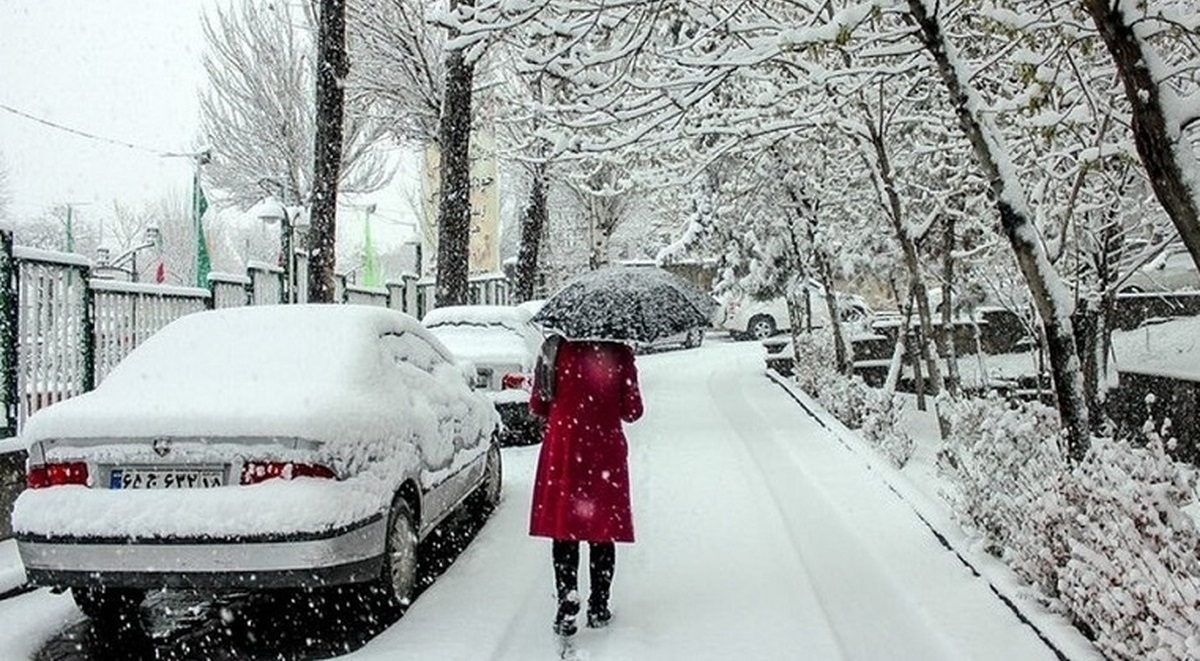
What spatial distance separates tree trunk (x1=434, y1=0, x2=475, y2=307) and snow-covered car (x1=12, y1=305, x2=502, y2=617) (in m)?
10.7

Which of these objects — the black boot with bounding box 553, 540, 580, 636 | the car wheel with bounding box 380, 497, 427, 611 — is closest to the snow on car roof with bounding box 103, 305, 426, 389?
the car wheel with bounding box 380, 497, 427, 611

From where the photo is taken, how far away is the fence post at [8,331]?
7504 millimetres

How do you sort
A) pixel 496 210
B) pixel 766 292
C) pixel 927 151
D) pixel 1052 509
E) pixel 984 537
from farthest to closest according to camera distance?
pixel 496 210
pixel 766 292
pixel 927 151
pixel 984 537
pixel 1052 509

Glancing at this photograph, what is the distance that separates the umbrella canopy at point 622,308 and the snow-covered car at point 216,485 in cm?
105

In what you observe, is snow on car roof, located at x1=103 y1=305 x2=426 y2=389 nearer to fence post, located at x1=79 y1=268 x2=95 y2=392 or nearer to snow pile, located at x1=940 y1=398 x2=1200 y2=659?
fence post, located at x1=79 y1=268 x2=95 y2=392

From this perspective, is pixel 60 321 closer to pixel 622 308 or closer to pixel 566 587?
pixel 622 308

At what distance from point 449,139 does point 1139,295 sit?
1878 centimetres

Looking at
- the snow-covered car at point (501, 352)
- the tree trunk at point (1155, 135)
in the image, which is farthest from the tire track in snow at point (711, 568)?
the tree trunk at point (1155, 135)

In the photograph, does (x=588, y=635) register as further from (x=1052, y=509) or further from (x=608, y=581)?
(x=1052, y=509)

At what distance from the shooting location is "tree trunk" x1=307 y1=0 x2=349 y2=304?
12883 mm

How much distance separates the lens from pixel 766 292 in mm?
25344

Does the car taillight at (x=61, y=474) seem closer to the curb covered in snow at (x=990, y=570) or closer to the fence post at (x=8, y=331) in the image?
the fence post at (x=8, y=331)

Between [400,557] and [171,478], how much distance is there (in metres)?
1.27

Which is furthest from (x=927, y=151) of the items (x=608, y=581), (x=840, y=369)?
(x=840, y=369)
